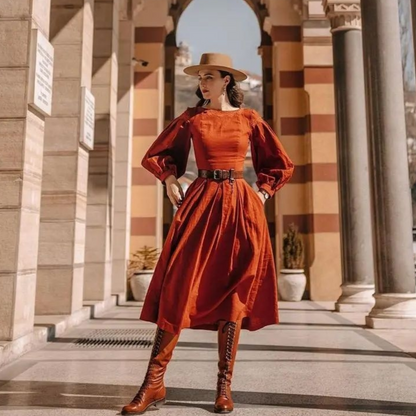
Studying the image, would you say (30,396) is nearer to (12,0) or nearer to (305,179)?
(12,0)

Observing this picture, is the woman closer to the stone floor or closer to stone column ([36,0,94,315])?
the stone floor

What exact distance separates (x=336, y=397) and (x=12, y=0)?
4218 mm

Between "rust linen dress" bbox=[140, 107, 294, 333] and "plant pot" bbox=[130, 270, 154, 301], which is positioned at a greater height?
"rust linen dress" bbox=[140, 107, 294, 333]

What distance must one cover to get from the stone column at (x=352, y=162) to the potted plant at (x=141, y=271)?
12.3ft

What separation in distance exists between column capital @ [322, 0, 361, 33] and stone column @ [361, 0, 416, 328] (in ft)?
6.54

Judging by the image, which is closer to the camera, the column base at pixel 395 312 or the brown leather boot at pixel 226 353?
the brown leather boot at pixel 226 353

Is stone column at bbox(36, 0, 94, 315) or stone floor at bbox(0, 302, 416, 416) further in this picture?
stone column at bbox(36, 0, 94, 315)

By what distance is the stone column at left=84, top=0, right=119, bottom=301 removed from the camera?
751cm

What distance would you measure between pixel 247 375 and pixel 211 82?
214cm

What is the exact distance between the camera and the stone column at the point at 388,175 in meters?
5.91

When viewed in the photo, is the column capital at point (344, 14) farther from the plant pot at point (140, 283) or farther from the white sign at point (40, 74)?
the plant pot at point (140, 283)

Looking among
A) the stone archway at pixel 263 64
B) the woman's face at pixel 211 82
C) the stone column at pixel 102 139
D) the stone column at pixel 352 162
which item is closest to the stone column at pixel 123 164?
the stone column at pixel 102 139

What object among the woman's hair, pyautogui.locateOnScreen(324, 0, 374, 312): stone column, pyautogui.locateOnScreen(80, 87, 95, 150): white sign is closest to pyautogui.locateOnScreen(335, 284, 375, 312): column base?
pyautogui.locateOnScreen(324, 0, 374, 312): stone column

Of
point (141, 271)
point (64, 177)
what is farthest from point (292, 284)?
point (64, 177)
